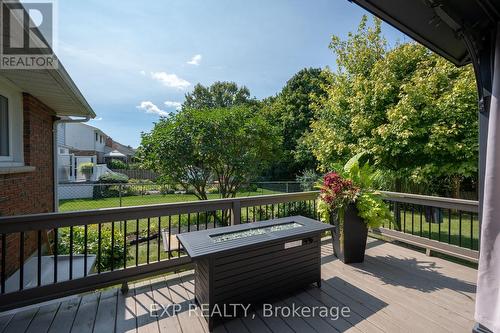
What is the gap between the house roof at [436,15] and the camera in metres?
1.32

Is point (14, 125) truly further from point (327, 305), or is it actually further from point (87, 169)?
point (87, 169)

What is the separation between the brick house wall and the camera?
3256 millimetres

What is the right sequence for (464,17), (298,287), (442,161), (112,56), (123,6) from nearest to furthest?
(464,17) < (298,287) < (123,6) < (112,56) < (442,161)

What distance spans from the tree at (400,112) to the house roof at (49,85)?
4.43 meters

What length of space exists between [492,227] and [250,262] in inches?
66.7

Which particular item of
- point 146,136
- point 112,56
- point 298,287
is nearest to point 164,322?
point 298,287

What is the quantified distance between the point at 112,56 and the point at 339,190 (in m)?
4.82

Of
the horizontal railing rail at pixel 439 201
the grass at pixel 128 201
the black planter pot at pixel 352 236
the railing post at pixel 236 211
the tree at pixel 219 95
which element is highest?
the tree at pixel 219 95

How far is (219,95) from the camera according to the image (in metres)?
26.5

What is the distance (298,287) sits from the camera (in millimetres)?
2531

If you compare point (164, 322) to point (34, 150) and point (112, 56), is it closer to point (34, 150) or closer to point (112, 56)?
point (34, 150)
